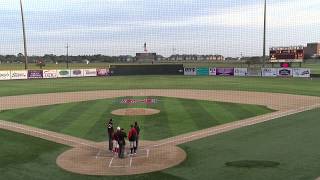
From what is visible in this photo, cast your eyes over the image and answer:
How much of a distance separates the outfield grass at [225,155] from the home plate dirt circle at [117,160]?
0.40 meters

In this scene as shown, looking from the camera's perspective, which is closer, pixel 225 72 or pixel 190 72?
pixel 225 72

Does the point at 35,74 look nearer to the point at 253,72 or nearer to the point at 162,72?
the point at 162,72

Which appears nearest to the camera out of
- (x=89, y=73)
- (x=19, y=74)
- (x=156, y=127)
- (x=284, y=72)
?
(x=156, y=127)

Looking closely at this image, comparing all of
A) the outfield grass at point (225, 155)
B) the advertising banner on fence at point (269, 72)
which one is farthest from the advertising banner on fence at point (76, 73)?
the outfield grass at point (225, 155)

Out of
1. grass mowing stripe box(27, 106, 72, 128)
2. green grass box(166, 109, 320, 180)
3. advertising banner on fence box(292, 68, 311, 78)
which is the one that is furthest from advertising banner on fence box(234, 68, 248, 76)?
green grass box(166, 109, 320, 180)

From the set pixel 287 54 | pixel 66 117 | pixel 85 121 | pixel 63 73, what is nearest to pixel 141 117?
pixel 85 121

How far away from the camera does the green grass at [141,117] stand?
2000cm

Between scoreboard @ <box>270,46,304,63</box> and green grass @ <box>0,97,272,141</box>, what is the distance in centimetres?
3329

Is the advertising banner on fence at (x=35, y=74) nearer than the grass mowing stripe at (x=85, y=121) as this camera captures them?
No

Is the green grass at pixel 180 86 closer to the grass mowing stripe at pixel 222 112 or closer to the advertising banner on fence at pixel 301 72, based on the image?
the advertising banner on fence at pixel 301 72

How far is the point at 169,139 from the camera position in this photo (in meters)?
17.9

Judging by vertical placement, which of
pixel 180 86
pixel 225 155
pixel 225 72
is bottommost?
pixel 225 155

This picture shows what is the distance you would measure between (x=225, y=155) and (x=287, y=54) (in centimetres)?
4838

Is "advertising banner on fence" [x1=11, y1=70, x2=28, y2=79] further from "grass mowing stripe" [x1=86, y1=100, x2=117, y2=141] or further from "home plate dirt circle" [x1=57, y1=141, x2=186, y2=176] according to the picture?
"home plate dirt circle" [x1=57, y1=141, x2=186, y2=176]
